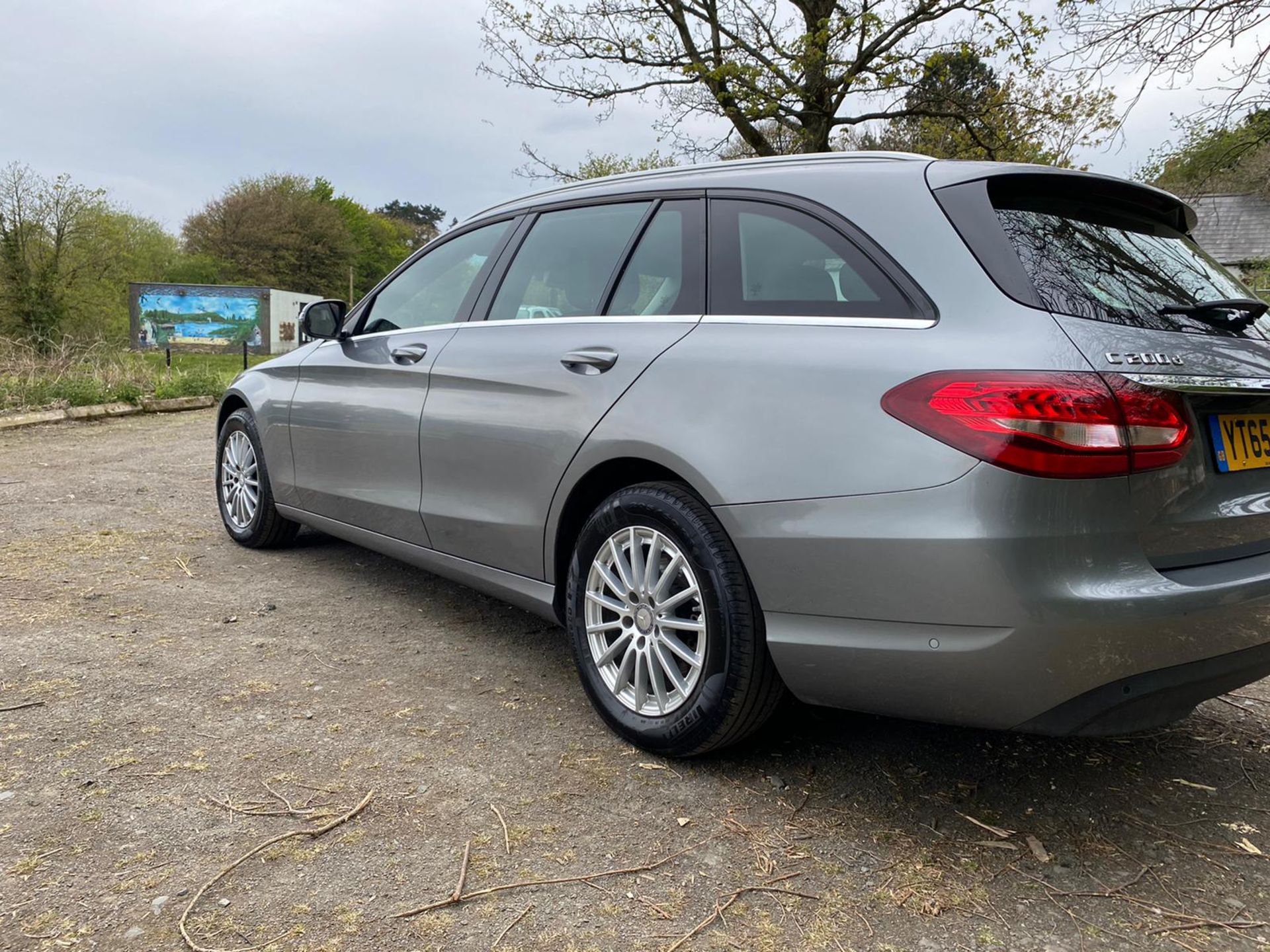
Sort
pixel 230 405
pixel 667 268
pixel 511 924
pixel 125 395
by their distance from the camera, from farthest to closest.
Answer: pixel 125 395, pixel 230 405, pixel 667 268, pixel 511 924

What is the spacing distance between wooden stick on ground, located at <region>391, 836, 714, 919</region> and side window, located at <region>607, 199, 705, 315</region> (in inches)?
57.6

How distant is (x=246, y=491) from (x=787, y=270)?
356 cm

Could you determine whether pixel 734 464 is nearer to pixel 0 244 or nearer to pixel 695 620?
pixel 695 620

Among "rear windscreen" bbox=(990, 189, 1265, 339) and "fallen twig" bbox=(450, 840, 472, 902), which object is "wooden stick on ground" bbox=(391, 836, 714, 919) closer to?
"fallen twig" bbox=(450, 840, 472, 902)

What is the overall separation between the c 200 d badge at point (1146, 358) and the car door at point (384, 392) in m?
2.32

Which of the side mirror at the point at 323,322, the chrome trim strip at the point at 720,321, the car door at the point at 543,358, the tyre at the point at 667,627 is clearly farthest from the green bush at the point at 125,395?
the tyre at the point at 667,627

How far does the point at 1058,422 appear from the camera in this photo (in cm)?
192

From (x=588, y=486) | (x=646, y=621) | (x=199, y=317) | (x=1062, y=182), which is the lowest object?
(x=646, y=621)

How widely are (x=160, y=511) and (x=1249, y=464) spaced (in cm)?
586

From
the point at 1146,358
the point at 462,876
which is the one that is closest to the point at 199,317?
the point at 462,876

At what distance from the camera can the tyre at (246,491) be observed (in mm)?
4844

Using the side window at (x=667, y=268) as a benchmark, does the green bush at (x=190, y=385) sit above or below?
below

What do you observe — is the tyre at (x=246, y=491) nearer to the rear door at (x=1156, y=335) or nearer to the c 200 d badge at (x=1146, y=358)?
the rear door at (x=1156, y=335)

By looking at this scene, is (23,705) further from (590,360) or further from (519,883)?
(590,360)
